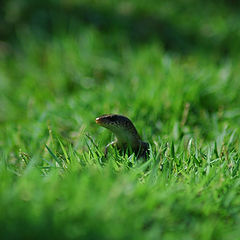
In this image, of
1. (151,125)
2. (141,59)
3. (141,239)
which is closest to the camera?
(141,239)

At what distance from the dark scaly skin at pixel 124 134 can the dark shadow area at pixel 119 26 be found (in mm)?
2890

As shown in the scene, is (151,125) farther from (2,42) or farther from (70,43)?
(2,42)

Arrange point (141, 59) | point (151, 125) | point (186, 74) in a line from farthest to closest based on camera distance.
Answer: point (141, 59) < point (186, 74) < point (151, 125)

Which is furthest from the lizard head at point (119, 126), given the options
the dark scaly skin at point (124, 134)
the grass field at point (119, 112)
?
the grass field at point (119, 112)

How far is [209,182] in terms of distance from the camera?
101 inches

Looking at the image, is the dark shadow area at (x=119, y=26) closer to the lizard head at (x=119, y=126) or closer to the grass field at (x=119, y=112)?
the grass field at (x=119, y=112)

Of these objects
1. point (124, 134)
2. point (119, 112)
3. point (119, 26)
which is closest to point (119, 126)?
point (124, 134)

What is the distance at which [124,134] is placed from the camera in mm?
3104

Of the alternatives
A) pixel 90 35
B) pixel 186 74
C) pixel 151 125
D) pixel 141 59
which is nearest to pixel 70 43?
pixel 90 35

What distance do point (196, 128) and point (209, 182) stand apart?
1.32 metres

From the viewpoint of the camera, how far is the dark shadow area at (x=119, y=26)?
5.98 m

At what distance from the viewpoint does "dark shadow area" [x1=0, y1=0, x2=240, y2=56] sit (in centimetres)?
598

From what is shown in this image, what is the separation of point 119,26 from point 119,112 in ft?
8.56

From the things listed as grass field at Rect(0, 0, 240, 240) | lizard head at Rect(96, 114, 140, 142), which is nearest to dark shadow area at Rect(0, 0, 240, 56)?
grass field at Rect(0, 0, 240, 240)
